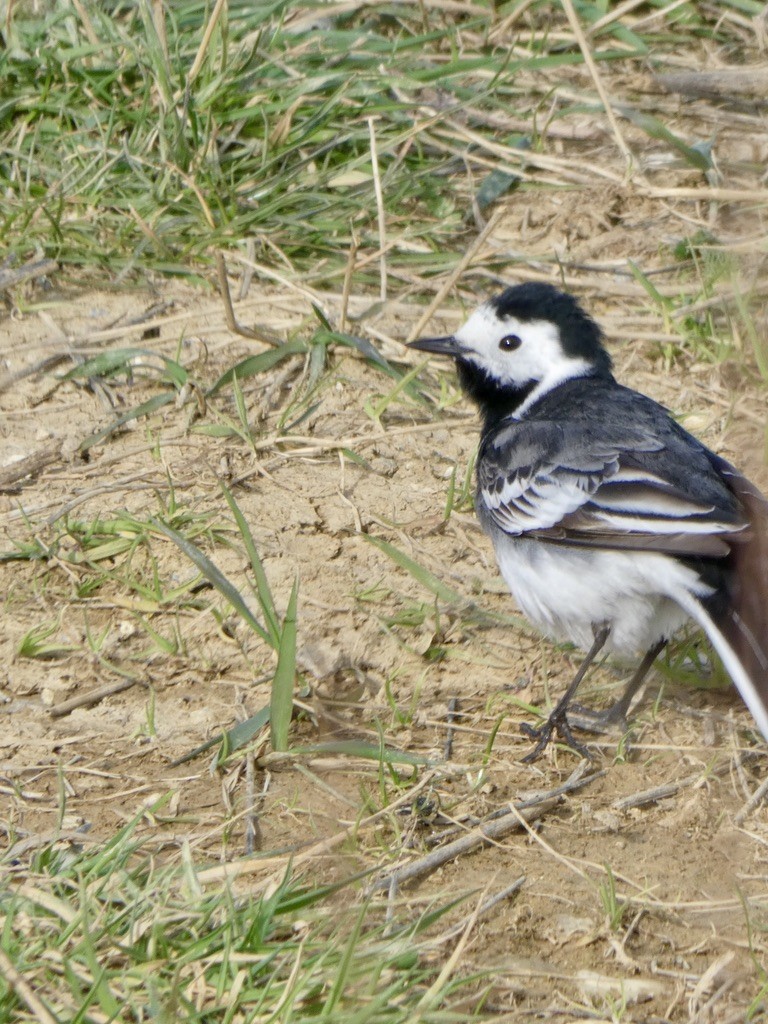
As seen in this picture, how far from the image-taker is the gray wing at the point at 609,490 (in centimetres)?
389

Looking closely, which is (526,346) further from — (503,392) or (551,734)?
(551,734)

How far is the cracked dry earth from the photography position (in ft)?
10.9

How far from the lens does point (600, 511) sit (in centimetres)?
409

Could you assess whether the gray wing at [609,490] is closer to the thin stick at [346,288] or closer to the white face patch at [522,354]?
the white face patch at [522,354]

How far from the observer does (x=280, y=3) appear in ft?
20.4

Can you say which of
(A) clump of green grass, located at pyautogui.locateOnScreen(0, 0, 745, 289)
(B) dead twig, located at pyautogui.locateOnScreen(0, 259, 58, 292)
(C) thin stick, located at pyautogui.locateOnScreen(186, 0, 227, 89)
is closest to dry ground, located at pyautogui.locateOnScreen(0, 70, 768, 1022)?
(B) dead twig, located at pyautogui.locateOnScreen(0, 259, 58, 292)

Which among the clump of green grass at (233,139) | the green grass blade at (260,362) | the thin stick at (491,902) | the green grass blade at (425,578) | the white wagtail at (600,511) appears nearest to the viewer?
the thin stick at (491,902)

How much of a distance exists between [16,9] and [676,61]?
3.33 meters

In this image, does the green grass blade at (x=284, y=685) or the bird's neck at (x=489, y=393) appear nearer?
the green grass blade at (x=284, y=685)

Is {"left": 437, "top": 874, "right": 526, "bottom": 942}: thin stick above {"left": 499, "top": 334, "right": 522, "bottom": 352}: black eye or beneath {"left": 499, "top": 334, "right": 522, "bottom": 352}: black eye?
beneath

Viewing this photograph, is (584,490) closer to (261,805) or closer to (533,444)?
(533,444)

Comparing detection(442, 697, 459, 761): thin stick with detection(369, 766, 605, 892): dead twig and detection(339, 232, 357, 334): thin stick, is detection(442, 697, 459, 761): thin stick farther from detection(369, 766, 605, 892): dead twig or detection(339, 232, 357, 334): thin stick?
detection(339, 232, 357, 334): thin stick

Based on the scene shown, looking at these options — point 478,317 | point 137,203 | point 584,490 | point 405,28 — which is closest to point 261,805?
point 584,490

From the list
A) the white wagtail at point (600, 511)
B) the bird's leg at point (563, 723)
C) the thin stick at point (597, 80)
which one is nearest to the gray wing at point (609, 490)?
the white wagtail at point (600, 511)
